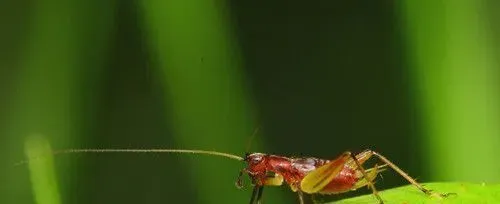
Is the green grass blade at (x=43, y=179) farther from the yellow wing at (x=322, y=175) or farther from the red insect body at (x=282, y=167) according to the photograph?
the yellow wing at (x=322, y=175)

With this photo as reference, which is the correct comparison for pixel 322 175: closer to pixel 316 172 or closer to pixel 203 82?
pixel 316 172

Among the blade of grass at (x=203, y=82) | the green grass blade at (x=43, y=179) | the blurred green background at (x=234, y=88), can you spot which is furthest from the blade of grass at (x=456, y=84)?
the green grass blade at (x=43, y=179)

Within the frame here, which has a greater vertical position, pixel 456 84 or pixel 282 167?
pixel 456 84

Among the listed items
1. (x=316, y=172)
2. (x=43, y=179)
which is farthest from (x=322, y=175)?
(x=43, y=179)

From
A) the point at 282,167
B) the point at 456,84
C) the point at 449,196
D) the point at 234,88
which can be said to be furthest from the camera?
the point at 234,88

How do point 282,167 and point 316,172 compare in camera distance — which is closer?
point 316,172

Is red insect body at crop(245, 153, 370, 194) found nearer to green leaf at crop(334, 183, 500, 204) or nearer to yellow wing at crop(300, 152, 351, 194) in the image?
yellow wing at crop(300, 152, 351, 194)

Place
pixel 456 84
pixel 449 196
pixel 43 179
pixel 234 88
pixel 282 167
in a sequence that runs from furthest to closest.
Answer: pixel 234 88
pixel 456 84
pixel 43 179
pixel 282 167
pixel 449 196

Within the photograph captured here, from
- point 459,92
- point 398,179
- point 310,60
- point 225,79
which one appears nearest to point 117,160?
point 225,79
